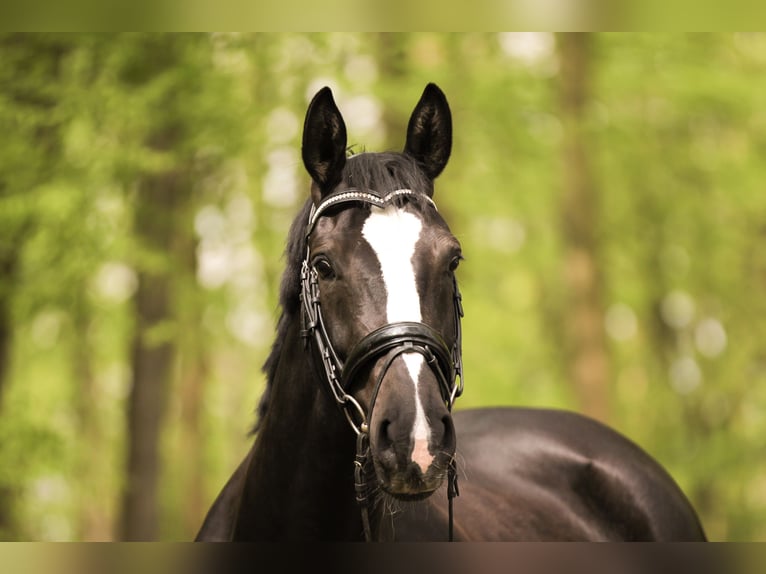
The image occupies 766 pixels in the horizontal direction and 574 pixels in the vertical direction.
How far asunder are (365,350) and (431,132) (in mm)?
1028

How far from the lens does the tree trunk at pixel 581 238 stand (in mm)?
10891

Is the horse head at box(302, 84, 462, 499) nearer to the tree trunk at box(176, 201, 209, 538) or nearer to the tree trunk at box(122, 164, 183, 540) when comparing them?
the tree trunk at box(122, 164, 183, 540)

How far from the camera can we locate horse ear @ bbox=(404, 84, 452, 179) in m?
3.41

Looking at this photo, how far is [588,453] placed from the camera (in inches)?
204

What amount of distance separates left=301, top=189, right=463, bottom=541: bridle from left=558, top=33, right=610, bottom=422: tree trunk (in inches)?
314

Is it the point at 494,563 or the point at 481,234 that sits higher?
the point at 481,234

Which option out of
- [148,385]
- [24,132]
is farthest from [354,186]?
[148,385]

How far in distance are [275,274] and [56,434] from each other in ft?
14.0

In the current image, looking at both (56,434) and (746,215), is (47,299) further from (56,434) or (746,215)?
(746,215)

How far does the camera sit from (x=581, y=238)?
36.7 feet

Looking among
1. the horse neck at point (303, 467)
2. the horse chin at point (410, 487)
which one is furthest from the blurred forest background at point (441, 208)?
the horse chin at point (410, 487)

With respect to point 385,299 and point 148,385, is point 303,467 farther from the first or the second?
point 148,385

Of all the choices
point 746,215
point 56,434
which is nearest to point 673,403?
point 746,215

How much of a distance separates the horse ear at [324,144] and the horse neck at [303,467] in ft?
1.88
